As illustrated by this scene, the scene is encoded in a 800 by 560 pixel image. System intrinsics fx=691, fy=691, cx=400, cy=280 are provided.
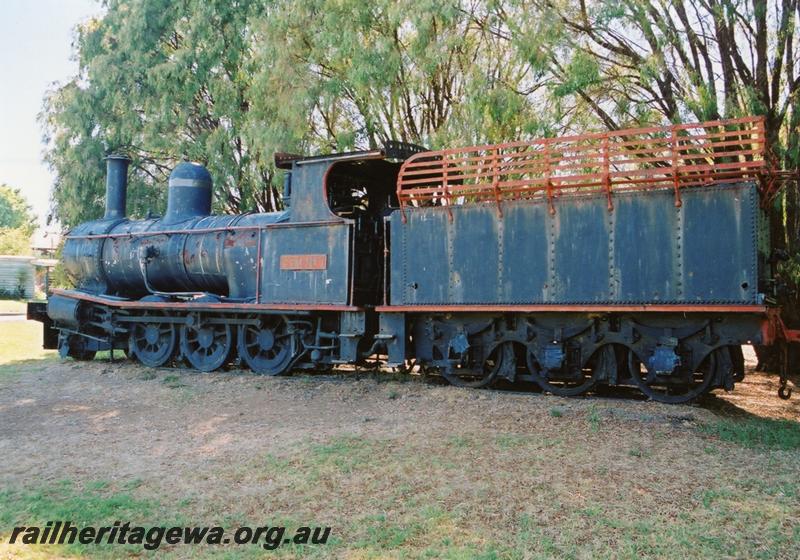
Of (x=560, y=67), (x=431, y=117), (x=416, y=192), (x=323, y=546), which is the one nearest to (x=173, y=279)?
(x=416, y=192)

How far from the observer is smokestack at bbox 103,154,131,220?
14555 mm

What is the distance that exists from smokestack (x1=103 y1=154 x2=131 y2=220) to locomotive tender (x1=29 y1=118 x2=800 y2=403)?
991 millimetres

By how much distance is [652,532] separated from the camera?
14.9ft

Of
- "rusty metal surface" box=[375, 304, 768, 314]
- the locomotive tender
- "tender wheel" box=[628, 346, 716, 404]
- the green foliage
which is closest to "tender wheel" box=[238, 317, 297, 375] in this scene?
the locomotive tender

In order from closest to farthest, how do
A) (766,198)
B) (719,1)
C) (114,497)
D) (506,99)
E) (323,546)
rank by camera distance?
(323,546)
(114,497)
(766,198)
(719,1)
(506,99)

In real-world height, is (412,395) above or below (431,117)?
below

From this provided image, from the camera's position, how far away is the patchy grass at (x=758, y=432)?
6.66m

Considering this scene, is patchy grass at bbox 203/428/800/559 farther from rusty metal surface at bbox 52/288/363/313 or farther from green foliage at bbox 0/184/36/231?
green foliage at bbox 0/184/36/231

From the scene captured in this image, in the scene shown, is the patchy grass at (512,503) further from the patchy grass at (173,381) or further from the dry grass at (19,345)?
the dry grass at (19,345)

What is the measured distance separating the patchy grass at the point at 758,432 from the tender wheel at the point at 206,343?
7.66m

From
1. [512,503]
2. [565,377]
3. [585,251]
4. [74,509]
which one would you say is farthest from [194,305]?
[512,503]

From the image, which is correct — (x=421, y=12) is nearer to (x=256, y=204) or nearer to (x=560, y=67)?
(x=560, y=67)

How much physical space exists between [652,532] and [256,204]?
54.1ft

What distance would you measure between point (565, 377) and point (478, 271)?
1815mm
